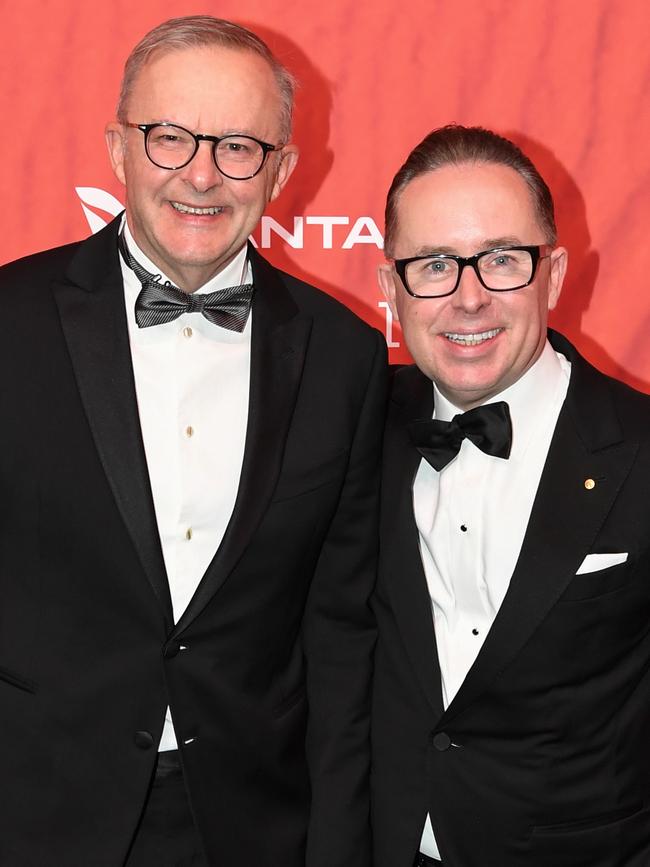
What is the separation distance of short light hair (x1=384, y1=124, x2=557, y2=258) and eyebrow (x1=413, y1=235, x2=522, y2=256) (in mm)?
90

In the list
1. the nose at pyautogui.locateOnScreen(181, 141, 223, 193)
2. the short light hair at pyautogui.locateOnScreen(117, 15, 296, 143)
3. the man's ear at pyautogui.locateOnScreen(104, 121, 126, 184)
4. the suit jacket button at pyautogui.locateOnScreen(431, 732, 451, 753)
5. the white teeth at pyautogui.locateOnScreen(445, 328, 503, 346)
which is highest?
the short light hair at pyautogui.locateOnScreen(117, 15, 296, 143)

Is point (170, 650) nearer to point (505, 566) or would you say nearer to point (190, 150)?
point (505, 566)

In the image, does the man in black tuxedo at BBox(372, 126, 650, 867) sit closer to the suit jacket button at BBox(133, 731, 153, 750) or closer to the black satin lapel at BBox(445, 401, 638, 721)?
the black satin lapel at BBox(445, 401, 638, 721)

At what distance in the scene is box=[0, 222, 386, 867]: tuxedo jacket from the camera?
6.25 feet

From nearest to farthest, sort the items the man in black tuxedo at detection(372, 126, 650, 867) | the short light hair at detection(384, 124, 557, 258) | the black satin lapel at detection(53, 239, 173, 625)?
the black satin lapel at detection(53, 239, 173, 625)
the man in black tuxedo at detection(372, 126, 650, 867)
the short light hair at detection(384, 124, 557, 258)

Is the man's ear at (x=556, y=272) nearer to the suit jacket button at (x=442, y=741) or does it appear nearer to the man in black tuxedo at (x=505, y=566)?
the man in black tuxedo at (x=505, y=566)

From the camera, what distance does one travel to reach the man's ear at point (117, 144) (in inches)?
81.5

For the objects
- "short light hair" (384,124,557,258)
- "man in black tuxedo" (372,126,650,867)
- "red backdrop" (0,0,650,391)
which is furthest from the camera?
"red backdrop" (0,0,650,391)

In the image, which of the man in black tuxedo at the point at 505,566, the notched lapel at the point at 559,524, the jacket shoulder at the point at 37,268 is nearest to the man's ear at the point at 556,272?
the man in black tuxedo at the point at 505,566

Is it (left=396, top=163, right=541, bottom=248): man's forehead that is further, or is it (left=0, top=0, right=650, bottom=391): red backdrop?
(left=0, top=0, right=650, bottom=391): red backdrop

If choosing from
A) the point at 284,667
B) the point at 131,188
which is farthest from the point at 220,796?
the point at 131,188

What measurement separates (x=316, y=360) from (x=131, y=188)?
1.44 feet

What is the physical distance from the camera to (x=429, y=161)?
213cm

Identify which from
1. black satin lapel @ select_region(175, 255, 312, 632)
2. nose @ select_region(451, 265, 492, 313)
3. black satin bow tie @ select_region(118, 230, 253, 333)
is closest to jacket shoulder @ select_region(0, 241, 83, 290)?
black satin bow tie @ select_region(118, 230, 253, 333)
